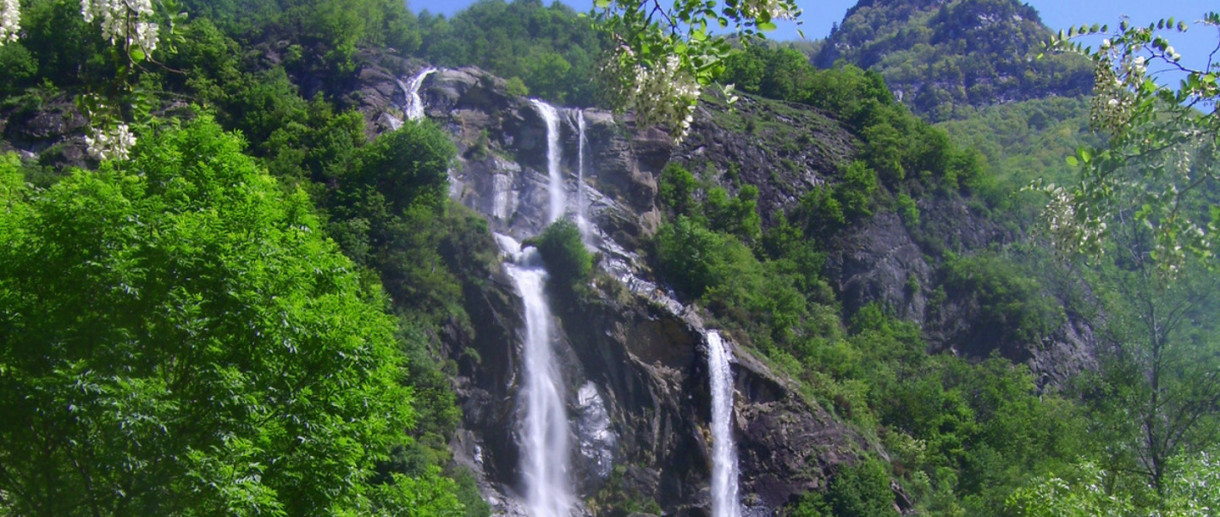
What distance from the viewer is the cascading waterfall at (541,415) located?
36.5 metres

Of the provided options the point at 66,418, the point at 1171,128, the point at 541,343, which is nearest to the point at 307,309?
the point at 66,418

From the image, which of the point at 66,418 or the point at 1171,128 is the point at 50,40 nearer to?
the point at 66,418

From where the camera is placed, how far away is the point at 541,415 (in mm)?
38062

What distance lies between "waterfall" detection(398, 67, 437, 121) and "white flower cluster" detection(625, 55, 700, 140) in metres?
43.6

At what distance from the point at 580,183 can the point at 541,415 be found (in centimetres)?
1492

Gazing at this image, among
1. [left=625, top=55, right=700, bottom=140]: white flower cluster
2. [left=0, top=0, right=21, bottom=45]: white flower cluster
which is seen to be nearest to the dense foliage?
[left=625, top=55, right=700, bottom=140]: white flower cluster

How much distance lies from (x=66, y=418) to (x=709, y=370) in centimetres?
2882

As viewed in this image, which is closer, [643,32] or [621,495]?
[643,32]

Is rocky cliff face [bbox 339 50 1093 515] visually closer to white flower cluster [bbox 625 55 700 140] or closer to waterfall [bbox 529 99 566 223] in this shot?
waterfall [bbox 529 99 566 223]

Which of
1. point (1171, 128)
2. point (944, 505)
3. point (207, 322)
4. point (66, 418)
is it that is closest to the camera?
point (1171, 128)

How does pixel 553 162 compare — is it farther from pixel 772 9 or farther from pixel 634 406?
pixel 772 9

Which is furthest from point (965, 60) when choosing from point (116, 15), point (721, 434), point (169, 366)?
point (116, 15)

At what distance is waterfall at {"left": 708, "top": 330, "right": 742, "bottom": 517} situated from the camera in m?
37.4

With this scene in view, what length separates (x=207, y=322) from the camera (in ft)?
45.6
